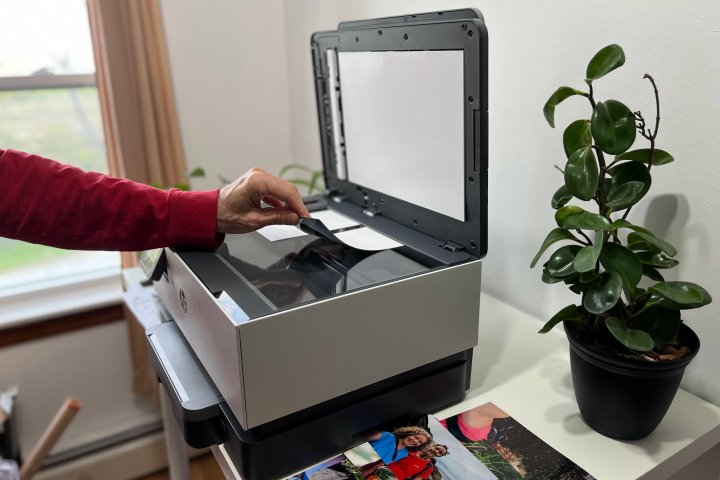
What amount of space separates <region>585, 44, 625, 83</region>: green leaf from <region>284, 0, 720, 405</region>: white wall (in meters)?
0.16

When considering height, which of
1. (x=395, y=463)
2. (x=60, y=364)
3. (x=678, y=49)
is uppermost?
(x=678, y=49)

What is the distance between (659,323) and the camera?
767 millimetres

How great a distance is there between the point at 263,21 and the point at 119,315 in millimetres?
1103

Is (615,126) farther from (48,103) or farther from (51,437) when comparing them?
(48,103)

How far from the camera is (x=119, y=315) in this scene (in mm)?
1816

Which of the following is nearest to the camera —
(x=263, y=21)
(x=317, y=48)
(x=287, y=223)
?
(x=287, y=223)

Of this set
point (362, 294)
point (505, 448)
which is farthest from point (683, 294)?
point (362, 294)

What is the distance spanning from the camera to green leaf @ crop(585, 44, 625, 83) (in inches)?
28.4

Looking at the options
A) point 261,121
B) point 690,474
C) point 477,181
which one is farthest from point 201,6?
point 690,474

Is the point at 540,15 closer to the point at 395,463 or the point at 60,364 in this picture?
the point at 395,463

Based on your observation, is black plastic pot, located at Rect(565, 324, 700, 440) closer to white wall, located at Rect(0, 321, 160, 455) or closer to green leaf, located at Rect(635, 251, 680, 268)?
green leaf, located at Rect(635, 251, 680, 268)

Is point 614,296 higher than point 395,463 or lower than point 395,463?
higher

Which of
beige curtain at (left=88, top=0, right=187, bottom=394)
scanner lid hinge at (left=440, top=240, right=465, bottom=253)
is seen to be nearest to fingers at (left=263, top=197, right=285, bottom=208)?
scanner lid hinge at (left=440, top=240, right=465, bottom=253)

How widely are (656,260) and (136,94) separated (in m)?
1.51
